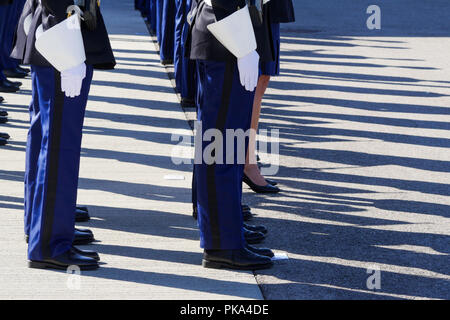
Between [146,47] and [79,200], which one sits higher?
[146,47]

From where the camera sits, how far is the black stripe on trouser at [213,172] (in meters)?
4.55

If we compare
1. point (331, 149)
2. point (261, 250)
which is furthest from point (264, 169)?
point (261, 250)

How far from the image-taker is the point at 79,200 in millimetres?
5926

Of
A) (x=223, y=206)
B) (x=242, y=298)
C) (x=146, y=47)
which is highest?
(x=146, y=47)

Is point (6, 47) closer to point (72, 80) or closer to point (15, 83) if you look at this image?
point (15, 83)

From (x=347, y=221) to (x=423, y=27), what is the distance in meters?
10.5

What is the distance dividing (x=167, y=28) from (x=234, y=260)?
232 inches

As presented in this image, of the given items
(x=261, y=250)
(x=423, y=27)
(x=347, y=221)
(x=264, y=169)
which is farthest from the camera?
(x=423, y=27)

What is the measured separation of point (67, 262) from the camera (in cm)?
463

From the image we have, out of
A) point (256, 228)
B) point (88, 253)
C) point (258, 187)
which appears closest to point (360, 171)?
point (258, 187)

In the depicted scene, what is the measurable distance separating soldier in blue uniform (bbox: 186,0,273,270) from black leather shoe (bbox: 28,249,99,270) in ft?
1.86

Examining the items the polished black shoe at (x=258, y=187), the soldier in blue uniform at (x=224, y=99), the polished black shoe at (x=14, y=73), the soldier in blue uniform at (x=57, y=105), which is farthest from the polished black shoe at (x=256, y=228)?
the polished black shoe at (x=14, y=73)
